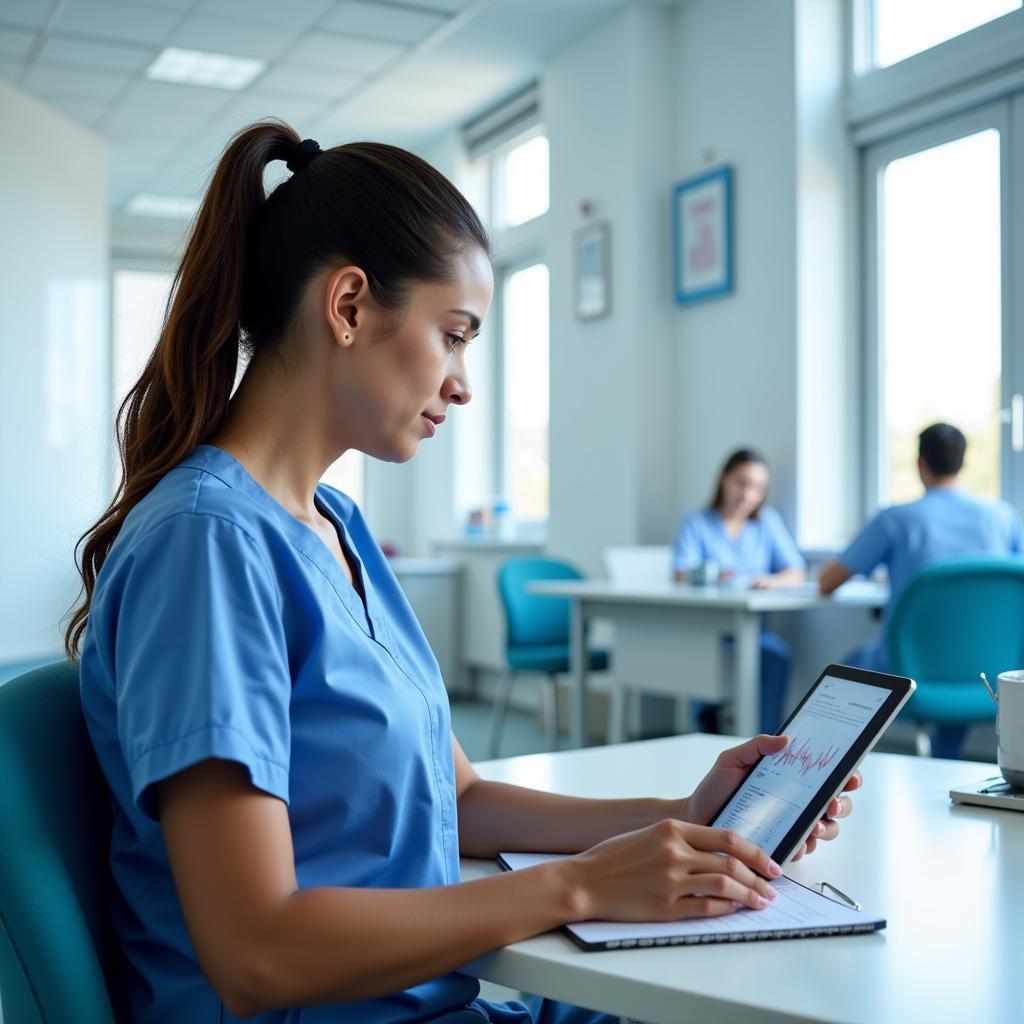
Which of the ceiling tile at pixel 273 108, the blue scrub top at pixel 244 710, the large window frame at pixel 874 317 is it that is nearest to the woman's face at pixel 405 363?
the blue scrub top at pixel 244 710

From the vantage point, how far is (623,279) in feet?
16.7

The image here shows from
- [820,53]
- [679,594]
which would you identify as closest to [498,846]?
[679,594]

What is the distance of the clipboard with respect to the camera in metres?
0.74

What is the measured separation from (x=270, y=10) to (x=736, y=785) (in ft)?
15.0

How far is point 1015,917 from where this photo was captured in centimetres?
79

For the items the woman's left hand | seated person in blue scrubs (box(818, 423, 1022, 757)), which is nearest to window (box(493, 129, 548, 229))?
seated person in blue scrubs (box(818, 423, 1022, 757))

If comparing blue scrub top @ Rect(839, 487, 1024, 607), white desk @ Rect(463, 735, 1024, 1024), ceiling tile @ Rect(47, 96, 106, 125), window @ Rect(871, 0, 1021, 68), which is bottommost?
white desk @ Rect(463, 735, 1024, 1024)

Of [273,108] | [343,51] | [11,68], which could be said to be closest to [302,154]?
[343,51]

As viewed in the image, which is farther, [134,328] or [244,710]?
[134,328]

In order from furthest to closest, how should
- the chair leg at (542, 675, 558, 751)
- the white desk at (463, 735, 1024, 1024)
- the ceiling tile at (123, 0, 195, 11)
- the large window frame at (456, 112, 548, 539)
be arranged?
the large window frame at (456, 112, 548, 539) → the ceiling tile at (123, 0, 195, 11) → the chair leg at (542, 675, 558, 751) → the white desk at (463, 735, 1024, 1024)

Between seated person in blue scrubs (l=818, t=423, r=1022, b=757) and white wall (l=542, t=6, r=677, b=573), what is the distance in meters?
1.63

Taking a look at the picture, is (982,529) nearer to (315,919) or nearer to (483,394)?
(315,919)

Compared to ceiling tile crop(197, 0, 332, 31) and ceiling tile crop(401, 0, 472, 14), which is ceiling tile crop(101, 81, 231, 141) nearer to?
ceiling tile crop(197, 0, 332, 31)

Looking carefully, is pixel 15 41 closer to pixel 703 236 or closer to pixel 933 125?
pixel 703 236
